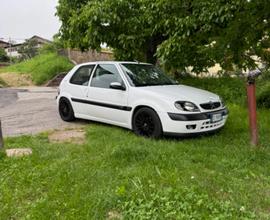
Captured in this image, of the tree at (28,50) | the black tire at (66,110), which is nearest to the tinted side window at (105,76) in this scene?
the black tire at (66,110)

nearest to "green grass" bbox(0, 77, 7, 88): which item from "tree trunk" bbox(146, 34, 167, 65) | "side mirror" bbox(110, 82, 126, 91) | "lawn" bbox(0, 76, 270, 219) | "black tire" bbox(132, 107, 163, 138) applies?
"tree trunk" bbox(146, 34, 167, 65)

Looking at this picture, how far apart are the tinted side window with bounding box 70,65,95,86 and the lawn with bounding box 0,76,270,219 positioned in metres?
1.80

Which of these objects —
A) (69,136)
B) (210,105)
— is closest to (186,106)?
(210,105)

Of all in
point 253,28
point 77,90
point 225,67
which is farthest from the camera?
point 77,90

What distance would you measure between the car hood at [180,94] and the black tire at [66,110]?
85.1 inches

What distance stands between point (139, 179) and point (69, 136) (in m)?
2.98

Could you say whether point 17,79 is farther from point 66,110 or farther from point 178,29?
point 178,29

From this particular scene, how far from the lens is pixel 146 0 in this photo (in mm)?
9367

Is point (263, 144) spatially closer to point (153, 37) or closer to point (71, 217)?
point (71, 217)

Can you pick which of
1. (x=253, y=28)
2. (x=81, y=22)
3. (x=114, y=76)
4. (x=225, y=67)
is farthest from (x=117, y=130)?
(x=81, y=22)

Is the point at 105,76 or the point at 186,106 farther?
the point at 105,76

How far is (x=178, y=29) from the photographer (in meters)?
8.55

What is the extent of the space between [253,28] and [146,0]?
4.65 meters

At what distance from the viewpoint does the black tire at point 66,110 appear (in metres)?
8.23
